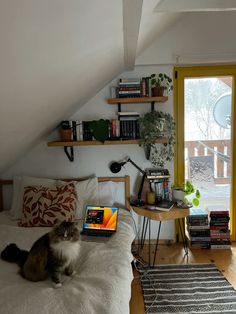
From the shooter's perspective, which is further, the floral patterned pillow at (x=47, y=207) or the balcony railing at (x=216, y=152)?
the balcony railing at (x=216, y=152)

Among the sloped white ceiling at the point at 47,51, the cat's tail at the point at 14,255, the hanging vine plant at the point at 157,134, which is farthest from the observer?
the hanging vine plant at the point at 157,134

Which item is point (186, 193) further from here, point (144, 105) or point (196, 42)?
point (196, 42)

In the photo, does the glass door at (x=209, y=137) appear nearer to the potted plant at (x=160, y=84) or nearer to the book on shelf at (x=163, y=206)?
the potted plant at (x=160, y=84)

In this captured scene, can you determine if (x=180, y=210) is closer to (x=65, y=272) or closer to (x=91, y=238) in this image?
(x=91, y=238)

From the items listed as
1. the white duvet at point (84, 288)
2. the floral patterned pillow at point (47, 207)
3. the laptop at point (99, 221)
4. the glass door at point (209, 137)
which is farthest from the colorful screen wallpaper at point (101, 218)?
the glass door at point (209, 137)

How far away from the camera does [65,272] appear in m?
1.48

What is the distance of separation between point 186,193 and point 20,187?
1.76m

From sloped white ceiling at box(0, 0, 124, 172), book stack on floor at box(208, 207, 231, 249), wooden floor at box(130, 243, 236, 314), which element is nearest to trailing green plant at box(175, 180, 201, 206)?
book stack on floor at box(208, 207, 231, 249)

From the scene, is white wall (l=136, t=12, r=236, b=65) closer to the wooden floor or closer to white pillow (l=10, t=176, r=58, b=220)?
white pillow (l=10, t=176, r=58, b=220)

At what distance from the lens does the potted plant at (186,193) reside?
2.63 metres

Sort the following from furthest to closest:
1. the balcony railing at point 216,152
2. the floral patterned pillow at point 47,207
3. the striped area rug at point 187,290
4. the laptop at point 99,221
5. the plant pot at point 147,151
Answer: the balcony railing at point 216,152 → the plant pot at point 147,151 → the floral patterned pillow at point 47,207 → the laptop at point 99,221 → the striped area rug at point 187,290

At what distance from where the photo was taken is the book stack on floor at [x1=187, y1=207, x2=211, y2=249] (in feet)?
9.25

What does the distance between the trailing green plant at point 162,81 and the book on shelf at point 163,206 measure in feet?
3.89

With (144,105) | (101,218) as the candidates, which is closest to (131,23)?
(144,105)
